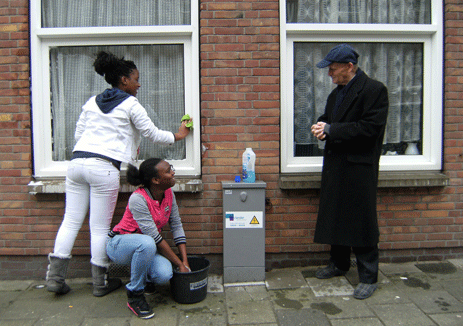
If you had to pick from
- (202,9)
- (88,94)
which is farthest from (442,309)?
(88,94)

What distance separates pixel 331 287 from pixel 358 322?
615 millimetres

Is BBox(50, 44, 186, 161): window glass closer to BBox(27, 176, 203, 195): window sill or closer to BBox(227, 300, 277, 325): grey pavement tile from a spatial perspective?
BBox(27, 176, 203, 195): window sill

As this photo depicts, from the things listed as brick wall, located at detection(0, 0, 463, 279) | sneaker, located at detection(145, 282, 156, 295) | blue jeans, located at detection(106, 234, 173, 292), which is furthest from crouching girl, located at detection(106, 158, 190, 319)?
brick wall, located at detection(0, 0, 463, 279)

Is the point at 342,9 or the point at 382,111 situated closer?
the point at 382,111

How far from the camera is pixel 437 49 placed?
168 inches

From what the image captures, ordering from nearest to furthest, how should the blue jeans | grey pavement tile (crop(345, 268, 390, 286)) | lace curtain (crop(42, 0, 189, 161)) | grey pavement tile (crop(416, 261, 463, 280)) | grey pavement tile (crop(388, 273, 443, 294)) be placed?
the blue jeans → grey pavement tile (crop(388, 273, 443, 294)) → grey pavement tile (crop(345, 268, 390, 286)) → grey pavement tile (crop(416, 261, 463, 280)) → lace curtain (crop(42, 0, 189, 161))

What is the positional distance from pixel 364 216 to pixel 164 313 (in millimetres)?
1878

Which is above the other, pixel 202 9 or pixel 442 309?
pixel 202 9

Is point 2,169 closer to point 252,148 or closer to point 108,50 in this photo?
point 108,50

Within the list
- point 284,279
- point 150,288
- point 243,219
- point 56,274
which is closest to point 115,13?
point 243,219

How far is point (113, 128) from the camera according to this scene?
3.58m

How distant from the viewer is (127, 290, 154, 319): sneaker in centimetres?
328

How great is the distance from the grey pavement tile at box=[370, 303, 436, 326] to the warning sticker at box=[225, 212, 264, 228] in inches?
47.4

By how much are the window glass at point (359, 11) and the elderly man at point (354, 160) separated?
0.89m
